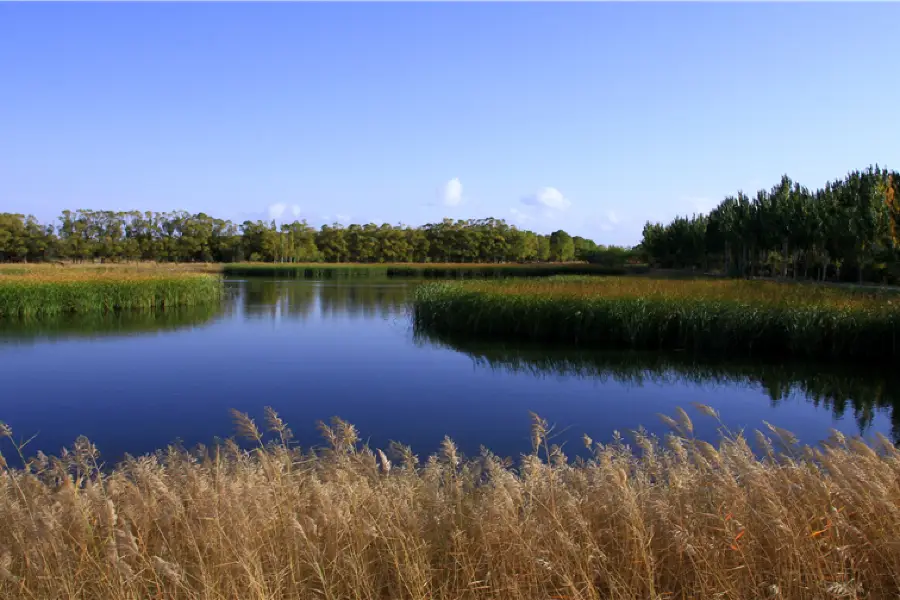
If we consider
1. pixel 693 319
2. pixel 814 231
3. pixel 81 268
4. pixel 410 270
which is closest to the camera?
pixel 693 319

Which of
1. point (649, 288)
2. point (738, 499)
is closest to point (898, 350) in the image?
point (649, 288)

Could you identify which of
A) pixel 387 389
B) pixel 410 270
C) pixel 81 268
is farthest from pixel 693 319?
pixel 410 270

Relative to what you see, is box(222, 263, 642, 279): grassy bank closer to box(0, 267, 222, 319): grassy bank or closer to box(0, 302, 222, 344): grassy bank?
box(0, 267, 222, 319): grassy bank

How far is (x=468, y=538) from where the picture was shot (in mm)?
4004

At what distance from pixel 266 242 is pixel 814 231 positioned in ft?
241

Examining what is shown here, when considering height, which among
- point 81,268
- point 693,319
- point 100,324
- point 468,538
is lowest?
point 100,324

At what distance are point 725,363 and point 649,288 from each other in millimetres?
7281

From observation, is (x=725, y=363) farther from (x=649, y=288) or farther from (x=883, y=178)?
(x=883, y=178)

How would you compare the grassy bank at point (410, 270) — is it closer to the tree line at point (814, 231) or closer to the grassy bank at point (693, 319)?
the tree line at point (814, 231)

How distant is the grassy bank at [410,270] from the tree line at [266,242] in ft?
46.6

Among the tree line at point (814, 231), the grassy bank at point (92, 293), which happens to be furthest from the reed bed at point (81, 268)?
the tree line at point (814, 231)

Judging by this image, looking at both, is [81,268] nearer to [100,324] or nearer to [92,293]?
[92,293]

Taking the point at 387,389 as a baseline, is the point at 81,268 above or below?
above

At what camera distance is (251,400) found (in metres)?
12.8
